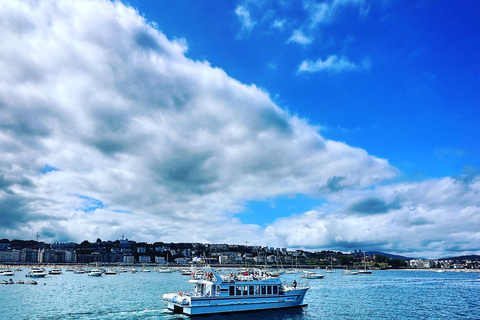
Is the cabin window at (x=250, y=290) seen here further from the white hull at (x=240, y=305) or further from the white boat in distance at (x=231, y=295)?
the white hull at (x=240, y=305)

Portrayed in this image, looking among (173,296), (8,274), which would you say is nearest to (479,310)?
(173,296)

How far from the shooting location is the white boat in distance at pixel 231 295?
49.2 meters

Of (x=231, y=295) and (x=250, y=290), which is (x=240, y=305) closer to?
(x=231, y=295)

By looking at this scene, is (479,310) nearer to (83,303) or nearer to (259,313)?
(259,313)

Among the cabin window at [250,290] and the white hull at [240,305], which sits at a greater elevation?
the cabin window at [250,290]

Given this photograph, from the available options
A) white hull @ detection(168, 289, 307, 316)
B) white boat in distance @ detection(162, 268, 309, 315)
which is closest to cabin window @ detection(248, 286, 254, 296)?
white boat in distance @ detection(162, 268, 309, 315)

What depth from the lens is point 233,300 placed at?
5178 centimetres

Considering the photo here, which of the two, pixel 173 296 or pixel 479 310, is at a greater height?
pixel 173 296

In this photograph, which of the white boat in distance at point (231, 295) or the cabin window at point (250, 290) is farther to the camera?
the cabin window at point (250, 290)

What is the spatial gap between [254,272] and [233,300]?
7.73 meters

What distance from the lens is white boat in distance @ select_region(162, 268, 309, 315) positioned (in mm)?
49219

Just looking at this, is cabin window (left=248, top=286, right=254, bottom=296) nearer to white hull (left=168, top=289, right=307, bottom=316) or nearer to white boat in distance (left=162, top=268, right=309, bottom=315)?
white boat in distance (left=162, top=268, right=309, bottom=315)

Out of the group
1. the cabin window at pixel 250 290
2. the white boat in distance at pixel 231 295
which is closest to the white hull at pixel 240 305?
the white boat in distance at pixel 231 295

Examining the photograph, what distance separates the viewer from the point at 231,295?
5203cm
